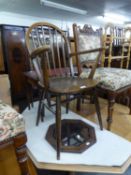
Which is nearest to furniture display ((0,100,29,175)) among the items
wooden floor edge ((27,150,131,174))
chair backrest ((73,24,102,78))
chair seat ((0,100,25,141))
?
chair seat ((0,100,25,141))

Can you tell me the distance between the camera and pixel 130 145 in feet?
3.52

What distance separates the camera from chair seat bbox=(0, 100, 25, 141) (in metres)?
0.64

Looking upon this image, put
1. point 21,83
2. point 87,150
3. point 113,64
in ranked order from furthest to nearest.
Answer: point 113,64 → point 21,83 → point 87,150

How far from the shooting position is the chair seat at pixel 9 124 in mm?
639

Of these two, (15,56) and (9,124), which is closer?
(9,124)

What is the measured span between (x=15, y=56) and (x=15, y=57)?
13 mm

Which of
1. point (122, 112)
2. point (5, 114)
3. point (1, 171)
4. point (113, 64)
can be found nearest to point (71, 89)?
point (5, 114)

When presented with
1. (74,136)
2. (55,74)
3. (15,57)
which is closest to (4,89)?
(15,57)

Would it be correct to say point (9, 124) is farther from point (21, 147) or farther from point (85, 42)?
point (85, 42)

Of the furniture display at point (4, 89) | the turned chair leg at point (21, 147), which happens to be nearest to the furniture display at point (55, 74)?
the turned chair leg at point (21, 147)

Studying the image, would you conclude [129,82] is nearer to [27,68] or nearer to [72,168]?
[72,168]

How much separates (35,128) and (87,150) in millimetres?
513

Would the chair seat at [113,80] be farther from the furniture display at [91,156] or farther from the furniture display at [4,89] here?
the furniture display at [4,89]

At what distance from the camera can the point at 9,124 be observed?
2.14ft
